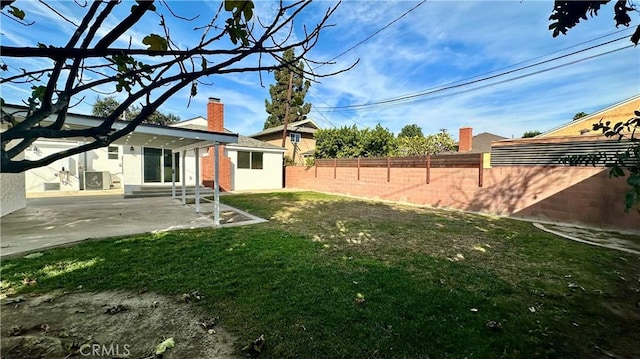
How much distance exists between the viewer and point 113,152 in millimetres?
16062

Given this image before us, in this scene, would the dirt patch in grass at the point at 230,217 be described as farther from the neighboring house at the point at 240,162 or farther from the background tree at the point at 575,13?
the neighboring house at the point at 240,162

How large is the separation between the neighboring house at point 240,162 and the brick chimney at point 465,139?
13509mm

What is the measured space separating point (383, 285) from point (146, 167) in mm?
14925

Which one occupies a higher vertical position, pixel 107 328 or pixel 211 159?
pixel 211 159

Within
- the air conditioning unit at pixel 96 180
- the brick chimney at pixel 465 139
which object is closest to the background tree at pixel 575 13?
the air conditioning unit at pixel 96 180

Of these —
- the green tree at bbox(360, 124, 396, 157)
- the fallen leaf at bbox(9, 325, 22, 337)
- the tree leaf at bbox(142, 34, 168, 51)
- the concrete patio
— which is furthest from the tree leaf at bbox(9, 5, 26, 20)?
the green tree at bbox(360, 124, 396, 157)

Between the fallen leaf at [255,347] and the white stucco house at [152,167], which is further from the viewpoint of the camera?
the white stucco house at [152,167]

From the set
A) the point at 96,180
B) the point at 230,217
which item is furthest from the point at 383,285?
the point at 96,180

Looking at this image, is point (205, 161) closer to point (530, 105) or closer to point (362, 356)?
point (362, 356)

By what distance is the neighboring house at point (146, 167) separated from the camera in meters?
13.8

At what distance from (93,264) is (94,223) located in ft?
12.0

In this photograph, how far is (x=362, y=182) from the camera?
576 inches

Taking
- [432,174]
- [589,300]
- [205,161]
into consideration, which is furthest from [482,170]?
[205,161]

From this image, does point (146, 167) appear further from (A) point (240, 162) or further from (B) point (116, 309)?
(B) point (116, 309)
